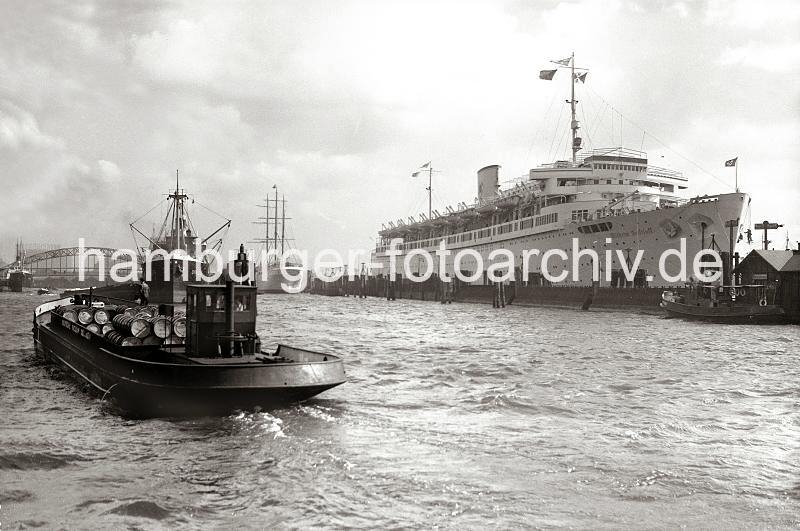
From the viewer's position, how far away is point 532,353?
78.4ft

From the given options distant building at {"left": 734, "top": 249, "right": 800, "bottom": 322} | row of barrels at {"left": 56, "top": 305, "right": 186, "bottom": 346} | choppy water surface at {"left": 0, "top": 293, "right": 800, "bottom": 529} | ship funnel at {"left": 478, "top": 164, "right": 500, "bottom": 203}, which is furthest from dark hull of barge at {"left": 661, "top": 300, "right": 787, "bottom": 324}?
ship funnel at {"left": 478, "top": 164, "right": 500, "bottom": 203}

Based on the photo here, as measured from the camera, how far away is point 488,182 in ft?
267

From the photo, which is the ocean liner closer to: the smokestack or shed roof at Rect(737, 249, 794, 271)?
shed roof at Rect(737, 249, 794, 271)

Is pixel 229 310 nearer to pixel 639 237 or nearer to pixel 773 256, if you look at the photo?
pixel 773 256

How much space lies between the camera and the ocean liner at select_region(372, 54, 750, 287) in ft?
150

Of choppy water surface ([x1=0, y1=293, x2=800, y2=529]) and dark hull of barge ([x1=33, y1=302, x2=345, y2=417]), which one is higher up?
dark hull of barge ([x1=33, y1=302, x2=345, y2=417])

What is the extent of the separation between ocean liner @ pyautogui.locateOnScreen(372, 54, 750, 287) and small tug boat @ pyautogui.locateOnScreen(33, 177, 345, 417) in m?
34.1

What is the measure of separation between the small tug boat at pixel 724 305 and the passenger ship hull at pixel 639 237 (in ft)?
12.2

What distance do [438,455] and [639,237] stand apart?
43.1 m

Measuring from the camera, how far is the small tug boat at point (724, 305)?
36625 millimetres

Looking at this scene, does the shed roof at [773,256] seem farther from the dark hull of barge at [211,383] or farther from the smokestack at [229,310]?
the smokestack at [229,310]

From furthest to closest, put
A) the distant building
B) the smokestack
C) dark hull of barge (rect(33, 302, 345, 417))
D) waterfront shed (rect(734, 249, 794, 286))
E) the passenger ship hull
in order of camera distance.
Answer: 1. the passenger ship hull
2. waterfront shed (rect(734, 249, 794, 286))
3. the distant building
4. the smokestack
5. dark hull of barge (rect(33, 302, 345, 417))

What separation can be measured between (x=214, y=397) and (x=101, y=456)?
248cm

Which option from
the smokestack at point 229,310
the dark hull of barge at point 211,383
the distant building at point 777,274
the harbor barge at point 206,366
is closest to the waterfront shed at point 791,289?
the distant building at point 777,274
